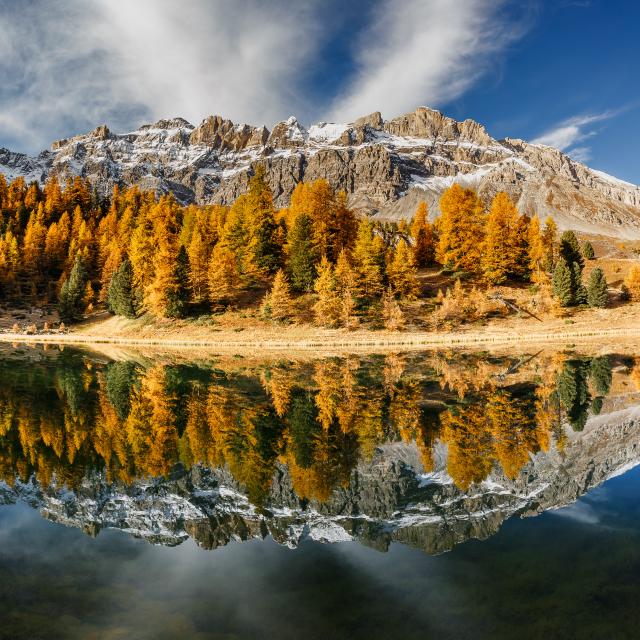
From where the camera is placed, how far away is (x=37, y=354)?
136ft

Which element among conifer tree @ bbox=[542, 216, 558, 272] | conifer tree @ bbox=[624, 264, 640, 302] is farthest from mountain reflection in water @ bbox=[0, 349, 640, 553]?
conifer tree @ bbox=[542, 216, 558, 272]

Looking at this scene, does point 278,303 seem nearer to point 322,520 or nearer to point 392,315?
point 392,315

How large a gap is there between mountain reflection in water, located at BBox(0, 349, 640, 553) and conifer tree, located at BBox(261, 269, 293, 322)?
2988 cm

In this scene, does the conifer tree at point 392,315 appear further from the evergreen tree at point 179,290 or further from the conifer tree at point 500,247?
the evergreen tree at point 179,290

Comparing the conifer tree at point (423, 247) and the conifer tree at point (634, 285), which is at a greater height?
the conifer tree at point (423, 247)

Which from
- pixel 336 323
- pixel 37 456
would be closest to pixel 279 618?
pixel 37 456

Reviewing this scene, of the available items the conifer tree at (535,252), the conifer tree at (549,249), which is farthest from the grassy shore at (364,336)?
the conifer tree at (549,249)

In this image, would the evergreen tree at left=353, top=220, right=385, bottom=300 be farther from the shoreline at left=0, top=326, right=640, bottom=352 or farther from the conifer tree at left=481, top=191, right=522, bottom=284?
the conifer tree at left=481, top=191, right=522, bottom=284

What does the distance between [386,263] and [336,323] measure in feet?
39.1

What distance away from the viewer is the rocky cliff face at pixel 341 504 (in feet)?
25.7

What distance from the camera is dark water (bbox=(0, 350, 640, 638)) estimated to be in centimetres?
A: 557

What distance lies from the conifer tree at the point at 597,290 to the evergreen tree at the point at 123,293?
6057cm

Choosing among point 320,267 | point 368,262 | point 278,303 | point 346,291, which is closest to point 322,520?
point 346,291

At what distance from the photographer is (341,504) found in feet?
29.2
